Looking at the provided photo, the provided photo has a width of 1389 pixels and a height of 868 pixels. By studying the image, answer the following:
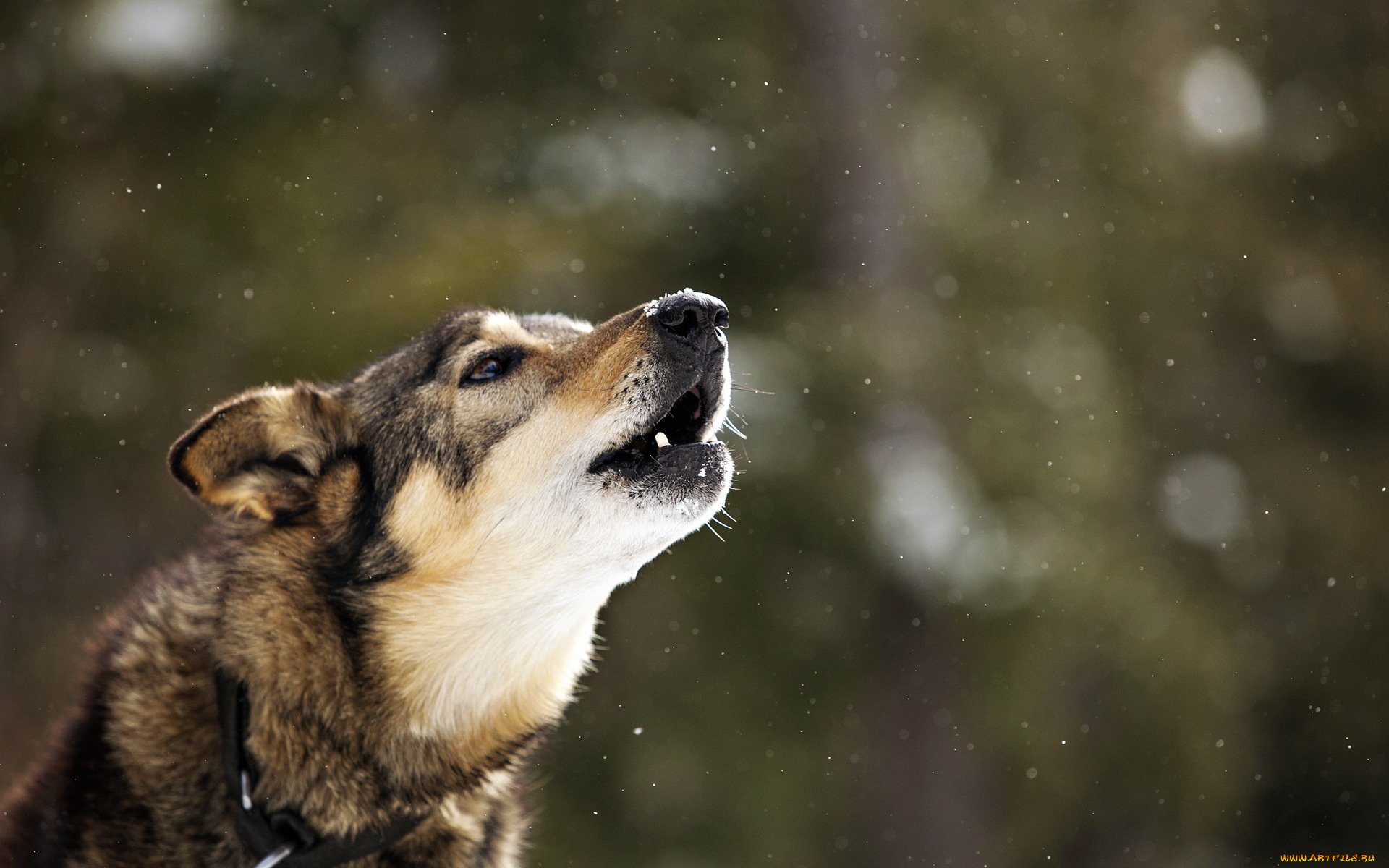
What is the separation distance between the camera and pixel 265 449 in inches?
125

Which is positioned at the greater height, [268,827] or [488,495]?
[488,495]

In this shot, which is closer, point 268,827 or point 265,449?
point 268,827

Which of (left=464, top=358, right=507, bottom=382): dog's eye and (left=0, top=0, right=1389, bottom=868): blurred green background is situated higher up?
(left=464, top=358, right=507, bottom=382): dog's eye

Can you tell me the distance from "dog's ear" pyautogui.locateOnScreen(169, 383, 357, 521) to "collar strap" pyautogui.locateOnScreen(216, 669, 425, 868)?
0.56m

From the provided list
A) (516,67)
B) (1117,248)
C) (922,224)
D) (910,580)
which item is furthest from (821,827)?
(516,67)

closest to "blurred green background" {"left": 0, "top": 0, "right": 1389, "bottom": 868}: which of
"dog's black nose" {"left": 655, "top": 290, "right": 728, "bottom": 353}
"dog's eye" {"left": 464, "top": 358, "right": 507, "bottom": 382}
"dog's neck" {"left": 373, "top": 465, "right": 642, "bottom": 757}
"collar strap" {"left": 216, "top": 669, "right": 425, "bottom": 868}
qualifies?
"dog's eye" {"left": 464, "top": 358, "right": 507, "bottom": 382}

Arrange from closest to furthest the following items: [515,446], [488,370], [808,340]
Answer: [515,446] → [488,370] → [808,340]

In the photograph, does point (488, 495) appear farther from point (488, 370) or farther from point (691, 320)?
point (691, 320)

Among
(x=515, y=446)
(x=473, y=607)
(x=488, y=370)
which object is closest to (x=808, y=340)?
(x=488, y=370)

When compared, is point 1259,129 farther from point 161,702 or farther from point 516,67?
point 161,702

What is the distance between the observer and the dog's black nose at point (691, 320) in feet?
10.4

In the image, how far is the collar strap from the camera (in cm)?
278

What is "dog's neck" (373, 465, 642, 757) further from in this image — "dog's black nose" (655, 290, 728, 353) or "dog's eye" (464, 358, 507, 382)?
"dog's black nose" (655, 290, 728, 353)

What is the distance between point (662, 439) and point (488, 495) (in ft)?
1.84
